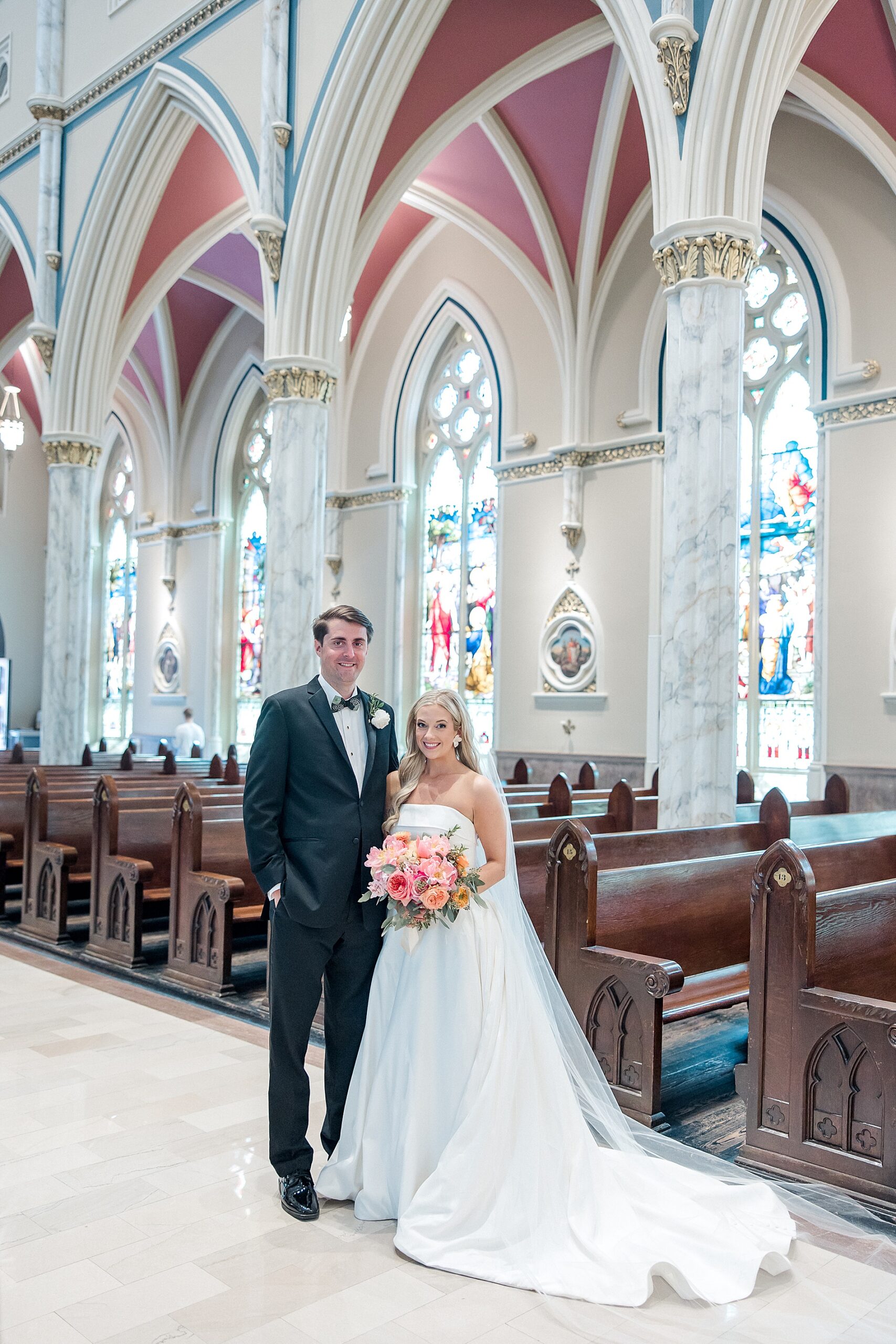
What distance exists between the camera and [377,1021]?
10.2 feet

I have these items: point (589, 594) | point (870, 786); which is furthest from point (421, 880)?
point (589, 594)

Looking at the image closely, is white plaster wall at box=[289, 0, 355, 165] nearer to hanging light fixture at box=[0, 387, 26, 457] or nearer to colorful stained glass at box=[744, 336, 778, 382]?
hanging light fixture at box=[0, 387, 26, 457]

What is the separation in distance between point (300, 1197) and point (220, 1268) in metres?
0.35

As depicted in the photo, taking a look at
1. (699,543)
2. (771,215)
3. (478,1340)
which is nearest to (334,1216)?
(478,1340)

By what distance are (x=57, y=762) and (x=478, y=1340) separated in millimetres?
10699

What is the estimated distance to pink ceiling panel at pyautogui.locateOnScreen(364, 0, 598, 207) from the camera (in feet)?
30.7

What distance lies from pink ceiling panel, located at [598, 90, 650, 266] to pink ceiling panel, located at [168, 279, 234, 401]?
674cm

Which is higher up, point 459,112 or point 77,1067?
point 459,112

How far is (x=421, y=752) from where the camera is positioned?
3.14 metres

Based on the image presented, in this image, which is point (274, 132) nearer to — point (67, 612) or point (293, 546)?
point (293, 546)

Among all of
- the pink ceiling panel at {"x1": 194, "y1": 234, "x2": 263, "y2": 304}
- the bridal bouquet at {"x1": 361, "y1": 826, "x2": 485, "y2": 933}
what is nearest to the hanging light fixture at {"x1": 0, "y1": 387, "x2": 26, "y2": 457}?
the pink ceiling panel at {"x1": 194, "y1": 234, "x2": 263, "y2": 304}

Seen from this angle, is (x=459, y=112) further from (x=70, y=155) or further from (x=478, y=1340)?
A: (x=478, y=1340)

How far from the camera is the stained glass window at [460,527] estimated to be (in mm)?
14469

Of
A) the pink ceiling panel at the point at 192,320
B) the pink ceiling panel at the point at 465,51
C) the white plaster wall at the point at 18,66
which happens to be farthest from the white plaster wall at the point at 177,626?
the pink ceiling panel at the point at 465,51
